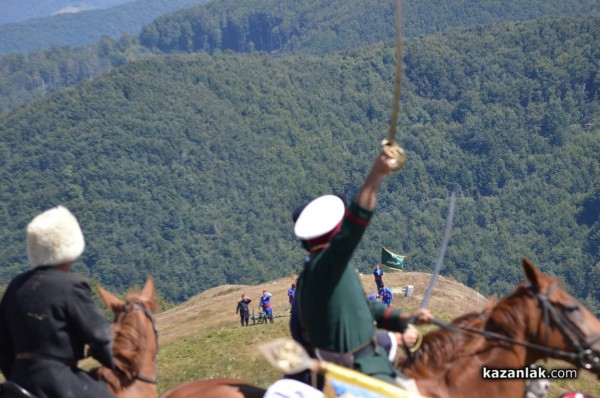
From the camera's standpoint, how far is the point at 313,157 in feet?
533

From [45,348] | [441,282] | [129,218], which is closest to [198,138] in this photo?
[129,218]

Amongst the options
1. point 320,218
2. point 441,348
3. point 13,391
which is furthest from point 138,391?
point 441,348

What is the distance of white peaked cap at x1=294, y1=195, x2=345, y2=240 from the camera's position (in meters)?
6.60

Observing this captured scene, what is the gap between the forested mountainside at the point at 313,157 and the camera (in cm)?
13000

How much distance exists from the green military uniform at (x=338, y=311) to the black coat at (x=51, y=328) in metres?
1.40

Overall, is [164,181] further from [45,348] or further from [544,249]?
[45,348]

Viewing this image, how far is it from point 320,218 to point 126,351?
6.71ft

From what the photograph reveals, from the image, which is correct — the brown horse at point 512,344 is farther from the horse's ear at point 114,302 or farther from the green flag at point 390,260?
the green flag at point 390,260

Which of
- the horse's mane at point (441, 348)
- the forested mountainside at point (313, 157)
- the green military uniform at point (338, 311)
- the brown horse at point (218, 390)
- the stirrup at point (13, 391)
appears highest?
the green military uniform at point (338, 311)

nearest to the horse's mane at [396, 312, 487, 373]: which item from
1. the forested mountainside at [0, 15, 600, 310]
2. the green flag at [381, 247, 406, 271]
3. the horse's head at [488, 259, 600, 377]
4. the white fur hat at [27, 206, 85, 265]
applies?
the horse's head at [488, 259, 600, 377]

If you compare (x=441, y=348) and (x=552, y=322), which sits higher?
(x=552, y=322)

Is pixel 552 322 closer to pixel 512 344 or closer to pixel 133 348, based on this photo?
pixel 512 344

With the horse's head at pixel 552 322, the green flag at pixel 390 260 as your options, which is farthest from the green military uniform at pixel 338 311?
the green flag at pixel 390 260

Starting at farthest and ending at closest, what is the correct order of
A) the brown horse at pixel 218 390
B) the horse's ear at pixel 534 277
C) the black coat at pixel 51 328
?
the horse's ear at pixel 534 277, the brown horse at pixel 218 390, the black coat at pixel 51 328
